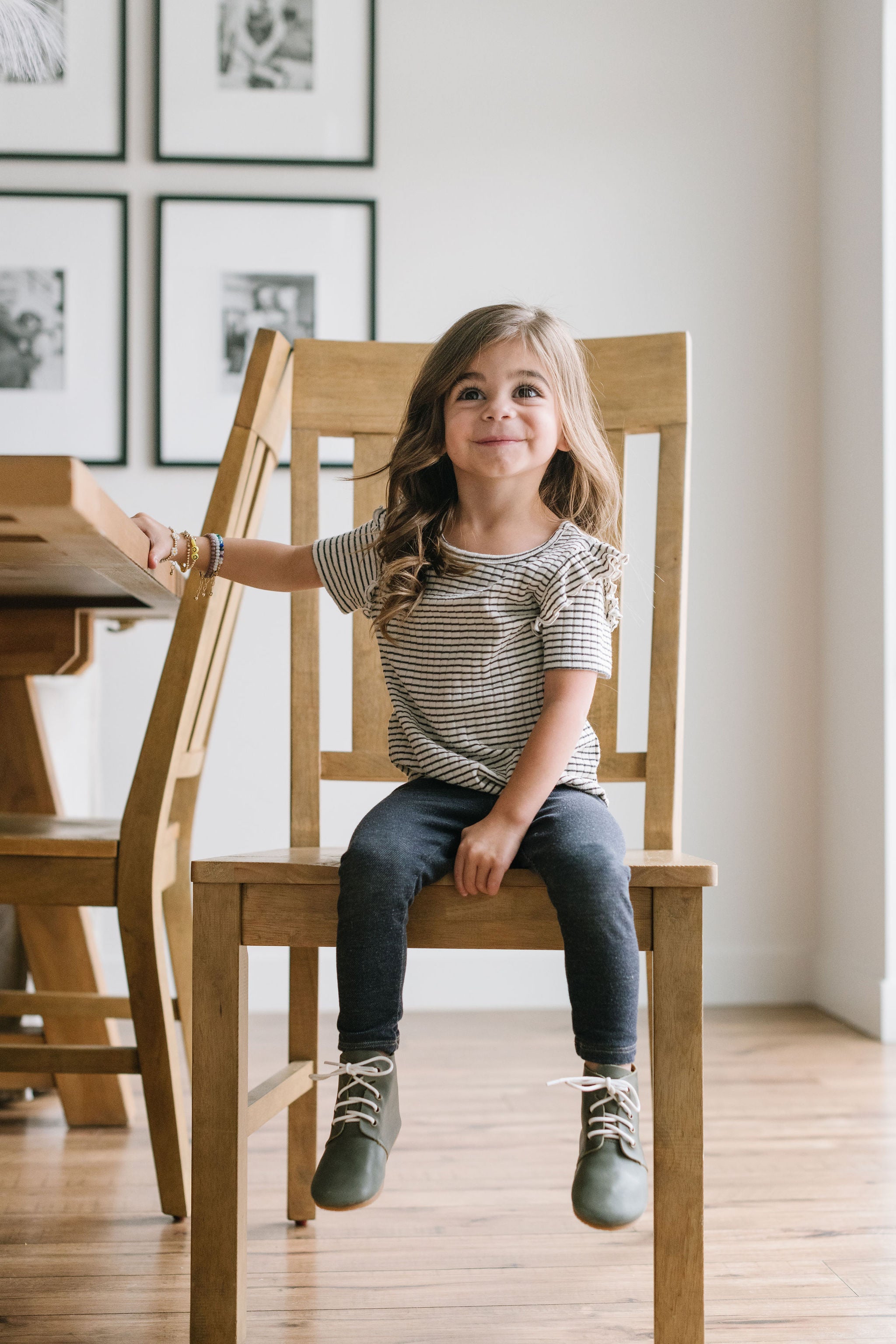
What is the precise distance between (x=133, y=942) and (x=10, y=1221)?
0.32 m

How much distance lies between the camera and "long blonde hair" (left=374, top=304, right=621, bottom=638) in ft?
3.39

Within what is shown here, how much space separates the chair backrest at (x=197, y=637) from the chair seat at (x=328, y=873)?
0.27 meters

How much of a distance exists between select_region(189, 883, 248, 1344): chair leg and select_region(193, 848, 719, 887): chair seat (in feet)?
0.04

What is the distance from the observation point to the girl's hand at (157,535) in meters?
0.94

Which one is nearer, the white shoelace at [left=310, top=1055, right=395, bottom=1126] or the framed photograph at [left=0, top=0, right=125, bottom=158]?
the white shoelace at [left=310, top=1055, right=395, bottom=1126]

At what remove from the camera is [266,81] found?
2.14 meters

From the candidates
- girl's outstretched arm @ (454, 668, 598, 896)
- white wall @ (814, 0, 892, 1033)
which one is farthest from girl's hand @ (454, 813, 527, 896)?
white wall @ (814, 0, 892, 1033)

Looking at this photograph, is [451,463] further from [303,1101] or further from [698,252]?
[698,252]

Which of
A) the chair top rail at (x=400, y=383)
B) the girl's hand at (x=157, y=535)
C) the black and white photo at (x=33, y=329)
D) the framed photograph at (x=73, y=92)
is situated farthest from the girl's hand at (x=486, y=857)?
the framed photograph at (x=73, y=92)

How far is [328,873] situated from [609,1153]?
11.0 inches

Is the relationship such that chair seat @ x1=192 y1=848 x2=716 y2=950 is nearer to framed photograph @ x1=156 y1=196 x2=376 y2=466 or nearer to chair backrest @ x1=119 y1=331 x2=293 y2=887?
chair backrest @ x1=119 y1=331 x2=293 y2=887

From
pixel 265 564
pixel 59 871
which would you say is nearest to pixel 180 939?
pixel 59 871

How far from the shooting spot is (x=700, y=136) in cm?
218

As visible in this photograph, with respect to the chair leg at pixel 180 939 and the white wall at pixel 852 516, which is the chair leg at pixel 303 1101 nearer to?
the chair leg at pixel 180 939
